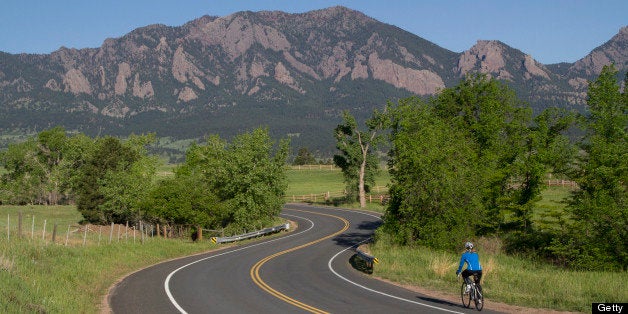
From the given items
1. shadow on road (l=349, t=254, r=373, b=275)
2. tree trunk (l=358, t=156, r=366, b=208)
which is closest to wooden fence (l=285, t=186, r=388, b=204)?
tree trunk (l=358, t=156, r=366, b=208)

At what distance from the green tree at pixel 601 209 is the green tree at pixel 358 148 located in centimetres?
3533

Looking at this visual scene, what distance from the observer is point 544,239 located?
34.3 meters

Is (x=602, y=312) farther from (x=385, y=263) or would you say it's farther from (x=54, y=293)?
(x=54, y=293)

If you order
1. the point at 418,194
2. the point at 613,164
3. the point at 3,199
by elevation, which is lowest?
the point at 3,199

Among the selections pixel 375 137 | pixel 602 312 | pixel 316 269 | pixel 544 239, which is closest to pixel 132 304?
pixel 316 269

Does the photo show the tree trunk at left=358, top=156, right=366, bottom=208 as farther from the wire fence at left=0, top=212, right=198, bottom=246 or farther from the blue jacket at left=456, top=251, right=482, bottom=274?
the blue jacket at left=456, top=251, right=482, bottom=274

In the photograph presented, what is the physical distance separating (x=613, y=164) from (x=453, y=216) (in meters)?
9.47

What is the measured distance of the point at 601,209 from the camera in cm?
2964

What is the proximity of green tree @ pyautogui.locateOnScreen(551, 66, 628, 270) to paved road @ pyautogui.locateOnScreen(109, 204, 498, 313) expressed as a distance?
12.9 metres

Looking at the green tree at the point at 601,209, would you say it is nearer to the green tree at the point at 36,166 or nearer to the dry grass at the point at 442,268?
the dry grass at the point at 442,268

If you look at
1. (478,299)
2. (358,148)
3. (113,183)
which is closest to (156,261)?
(478,299)

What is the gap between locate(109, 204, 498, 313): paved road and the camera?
17609 millimetres

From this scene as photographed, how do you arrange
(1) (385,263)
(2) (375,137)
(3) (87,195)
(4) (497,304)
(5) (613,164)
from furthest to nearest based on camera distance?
(2) (375,137) < (3) (87,195) < (5) (613,164) < (1) (385,263) < (4) (497,304)

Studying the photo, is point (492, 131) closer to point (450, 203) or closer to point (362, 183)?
point (450, 203)
